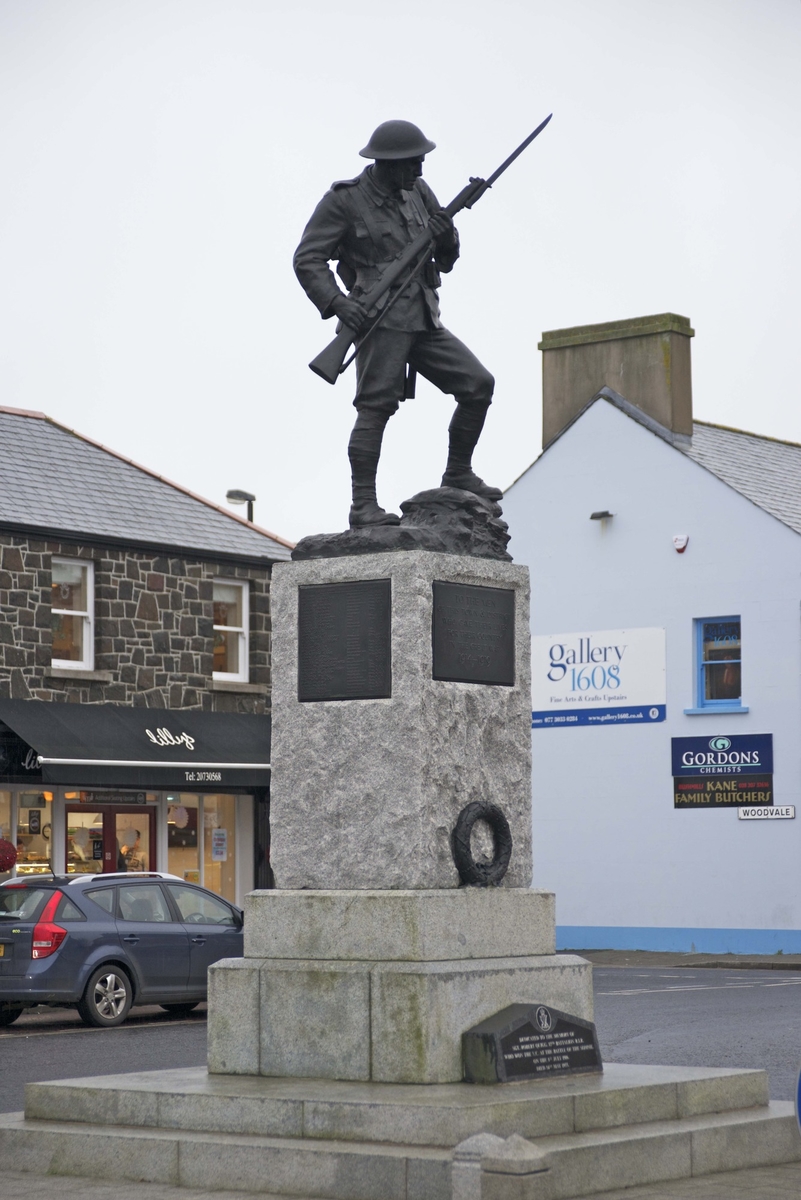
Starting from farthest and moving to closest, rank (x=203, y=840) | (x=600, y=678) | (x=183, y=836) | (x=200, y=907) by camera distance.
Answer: (x=600, y=678) → (x=203, y=840) → (x=183, y=836) → (x=200, y=907)

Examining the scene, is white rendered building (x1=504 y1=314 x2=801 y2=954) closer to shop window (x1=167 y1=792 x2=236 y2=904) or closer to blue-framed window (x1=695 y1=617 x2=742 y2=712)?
blue-framed window (x1=695 y1=617 x2=742 y2=712)

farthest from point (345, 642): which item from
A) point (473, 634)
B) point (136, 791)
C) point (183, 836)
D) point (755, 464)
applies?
point (755, 464)

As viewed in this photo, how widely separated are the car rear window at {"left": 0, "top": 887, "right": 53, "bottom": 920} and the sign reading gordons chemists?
14671 mm

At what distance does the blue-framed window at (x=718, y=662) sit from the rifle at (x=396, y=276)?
21.3 meters

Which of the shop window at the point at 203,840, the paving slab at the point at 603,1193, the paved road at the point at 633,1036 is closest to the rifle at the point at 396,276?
the paving slab at the point at 603,1193

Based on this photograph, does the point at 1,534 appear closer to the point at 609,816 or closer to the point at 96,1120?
the point at 609,816

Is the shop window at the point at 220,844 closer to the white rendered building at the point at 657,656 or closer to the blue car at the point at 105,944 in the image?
the white rendered building at the point at 657,656

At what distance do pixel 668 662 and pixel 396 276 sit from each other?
21.9 meters

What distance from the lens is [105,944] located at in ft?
61.9

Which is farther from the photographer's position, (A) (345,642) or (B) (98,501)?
(B) (98,501)

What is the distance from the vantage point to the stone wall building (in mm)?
27562

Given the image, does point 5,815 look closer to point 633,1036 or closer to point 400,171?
point 633,1036

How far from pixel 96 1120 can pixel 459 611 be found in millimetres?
3254

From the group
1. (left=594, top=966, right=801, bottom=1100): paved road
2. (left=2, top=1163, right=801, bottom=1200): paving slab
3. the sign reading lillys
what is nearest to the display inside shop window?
the sign reading lillys
